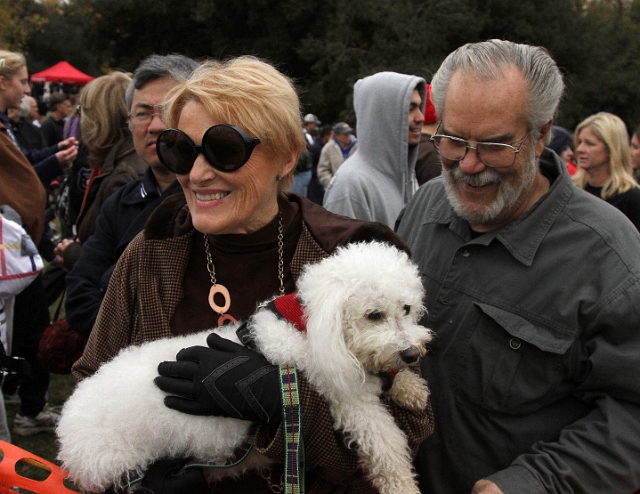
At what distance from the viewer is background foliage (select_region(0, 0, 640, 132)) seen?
2392 centimetres

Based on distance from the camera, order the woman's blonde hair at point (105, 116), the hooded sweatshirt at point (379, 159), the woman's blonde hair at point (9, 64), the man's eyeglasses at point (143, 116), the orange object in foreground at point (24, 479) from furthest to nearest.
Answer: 1. the woman's blonde hair at point (9, 64)
2. the woman's blonde hair at point (105, 116)
3. the hooded sweatshirt at point (379, 159)
4. the man's eyeglasses at point (143, 116)
5. the orange object in foreground at point (24, 479)

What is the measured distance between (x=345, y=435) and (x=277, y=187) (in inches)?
34.3

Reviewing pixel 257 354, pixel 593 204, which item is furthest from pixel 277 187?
pixel 593 204

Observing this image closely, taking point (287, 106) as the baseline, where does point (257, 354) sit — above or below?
below

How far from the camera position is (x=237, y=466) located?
1.84 meters

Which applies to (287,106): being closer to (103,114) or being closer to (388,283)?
(388,283)

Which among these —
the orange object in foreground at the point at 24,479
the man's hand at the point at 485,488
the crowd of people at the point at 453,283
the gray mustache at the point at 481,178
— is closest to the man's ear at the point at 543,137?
the crowd of people at the point at 453,283

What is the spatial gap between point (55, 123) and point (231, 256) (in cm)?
931

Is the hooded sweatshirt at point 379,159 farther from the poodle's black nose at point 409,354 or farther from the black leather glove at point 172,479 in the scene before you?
the black leather glove at point 172,479

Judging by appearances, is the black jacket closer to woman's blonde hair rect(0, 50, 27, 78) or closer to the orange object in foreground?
the orange object in foreground

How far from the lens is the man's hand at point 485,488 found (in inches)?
69.2

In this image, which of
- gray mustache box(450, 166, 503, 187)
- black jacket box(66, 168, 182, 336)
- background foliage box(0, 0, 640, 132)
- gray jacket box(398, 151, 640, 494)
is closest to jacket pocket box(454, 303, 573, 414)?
gray jacket box(398, 151, 640, 494)

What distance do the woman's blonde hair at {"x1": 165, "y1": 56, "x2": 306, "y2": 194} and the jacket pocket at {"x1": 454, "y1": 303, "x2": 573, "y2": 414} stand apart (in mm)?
902

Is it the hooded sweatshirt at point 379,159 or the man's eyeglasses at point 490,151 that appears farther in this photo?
the hooded sweatshirt at point 379,159
